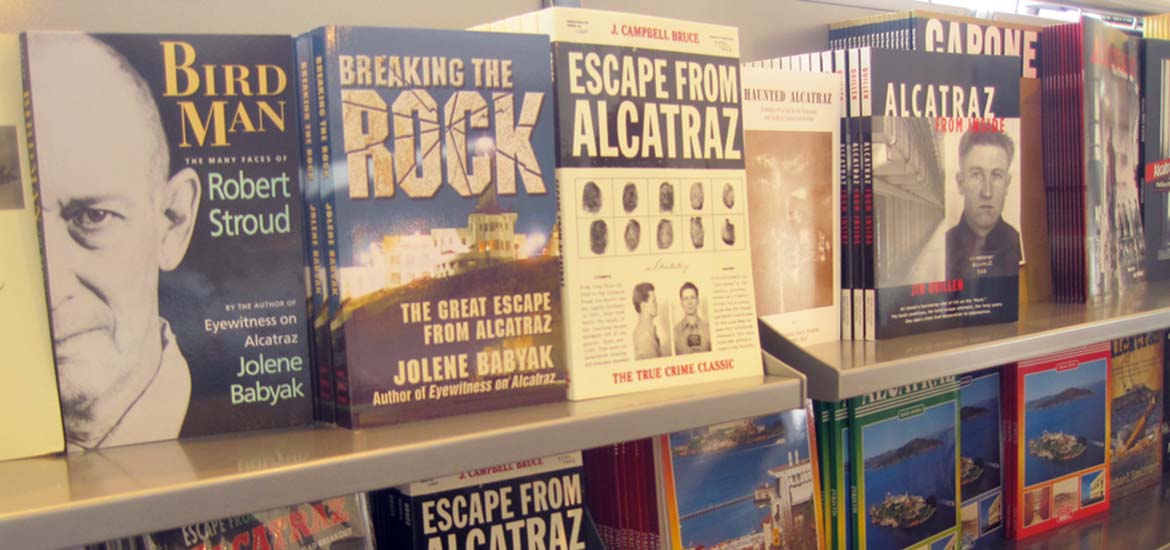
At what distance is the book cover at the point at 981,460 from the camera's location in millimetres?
1613

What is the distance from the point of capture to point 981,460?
1.65 meters

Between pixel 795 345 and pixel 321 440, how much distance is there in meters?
0.56

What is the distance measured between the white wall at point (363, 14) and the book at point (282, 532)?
21.0 inches

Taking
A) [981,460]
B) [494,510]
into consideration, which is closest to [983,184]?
[981,460]

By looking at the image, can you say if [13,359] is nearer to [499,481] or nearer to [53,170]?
[53,170]

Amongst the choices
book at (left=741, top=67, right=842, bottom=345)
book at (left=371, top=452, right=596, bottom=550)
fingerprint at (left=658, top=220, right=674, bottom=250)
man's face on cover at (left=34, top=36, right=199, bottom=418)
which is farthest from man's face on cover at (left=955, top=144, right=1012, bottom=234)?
man's face on cover at (left=34, top=36, right=199, bottom=418)

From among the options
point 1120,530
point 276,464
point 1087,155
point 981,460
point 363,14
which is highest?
point 363,14

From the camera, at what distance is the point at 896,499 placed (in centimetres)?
144

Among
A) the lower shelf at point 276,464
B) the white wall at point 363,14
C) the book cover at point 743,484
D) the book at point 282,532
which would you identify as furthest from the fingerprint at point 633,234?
the white wall at point 363,14

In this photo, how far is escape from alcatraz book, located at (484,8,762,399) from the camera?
1.00 meters

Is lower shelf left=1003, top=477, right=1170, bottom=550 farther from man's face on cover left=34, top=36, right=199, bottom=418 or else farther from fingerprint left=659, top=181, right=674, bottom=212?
man's face on cover left=34, top=36, right=199, bottom=418

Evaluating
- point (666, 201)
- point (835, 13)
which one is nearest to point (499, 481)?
point (666, 201)

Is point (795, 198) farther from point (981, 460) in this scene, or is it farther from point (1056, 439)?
point (1056, 439)

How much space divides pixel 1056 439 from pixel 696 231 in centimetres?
100
